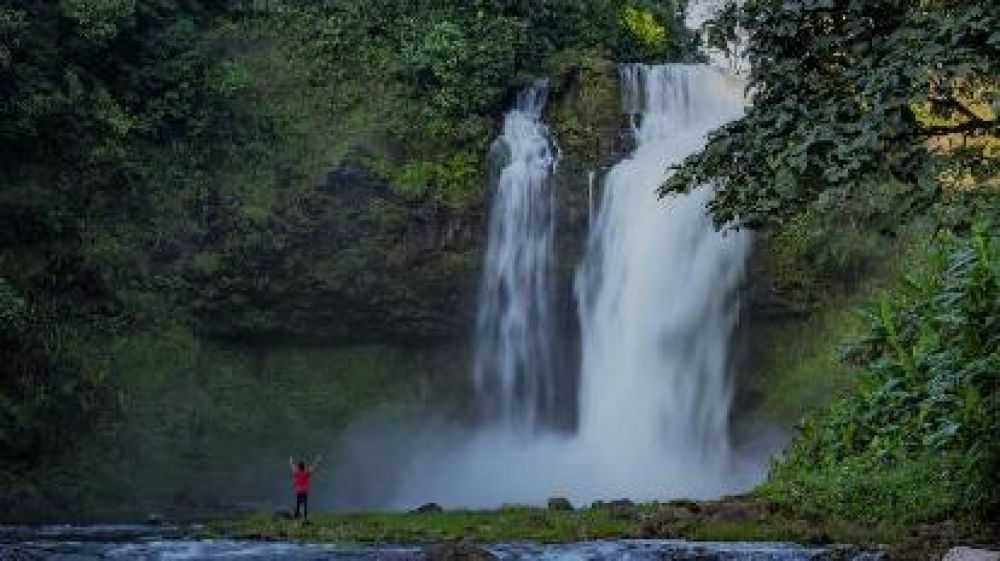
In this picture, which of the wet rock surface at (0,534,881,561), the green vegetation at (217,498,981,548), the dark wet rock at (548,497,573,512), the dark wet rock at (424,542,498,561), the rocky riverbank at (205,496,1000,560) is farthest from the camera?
the dark wet rock at (548,497,573,512)

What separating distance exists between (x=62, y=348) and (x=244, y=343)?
179 inches

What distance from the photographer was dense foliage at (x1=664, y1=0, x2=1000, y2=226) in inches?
231

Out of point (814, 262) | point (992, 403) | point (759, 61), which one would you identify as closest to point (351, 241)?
point (814, 262)

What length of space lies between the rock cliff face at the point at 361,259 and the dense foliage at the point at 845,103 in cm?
2065

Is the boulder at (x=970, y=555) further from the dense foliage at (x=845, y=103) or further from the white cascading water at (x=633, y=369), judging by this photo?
the white cascading water at (x=633, y=369)

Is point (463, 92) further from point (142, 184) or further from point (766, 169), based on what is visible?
point (766, 169)

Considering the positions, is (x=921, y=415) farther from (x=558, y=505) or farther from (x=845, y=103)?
(x=845, y=103)

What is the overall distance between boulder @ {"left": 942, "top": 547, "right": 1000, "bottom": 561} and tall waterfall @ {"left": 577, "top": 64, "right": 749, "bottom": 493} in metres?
16.4

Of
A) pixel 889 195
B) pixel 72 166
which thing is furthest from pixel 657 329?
pixel 889 195

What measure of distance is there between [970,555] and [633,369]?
58.8ft

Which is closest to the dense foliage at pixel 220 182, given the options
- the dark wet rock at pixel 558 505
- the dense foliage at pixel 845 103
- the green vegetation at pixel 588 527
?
the green vegetation at pixel 588 527

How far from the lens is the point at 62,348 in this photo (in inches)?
997

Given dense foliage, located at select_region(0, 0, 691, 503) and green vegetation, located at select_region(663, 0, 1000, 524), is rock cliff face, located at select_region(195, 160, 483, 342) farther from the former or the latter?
green vegetation, located at select_region(663, 0, 1000, 524)

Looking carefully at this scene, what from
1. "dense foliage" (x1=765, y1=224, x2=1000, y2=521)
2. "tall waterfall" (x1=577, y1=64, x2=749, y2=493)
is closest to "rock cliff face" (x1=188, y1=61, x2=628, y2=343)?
"tall waterfall" (x1=577, y1=64, x2=749, y2=493)
